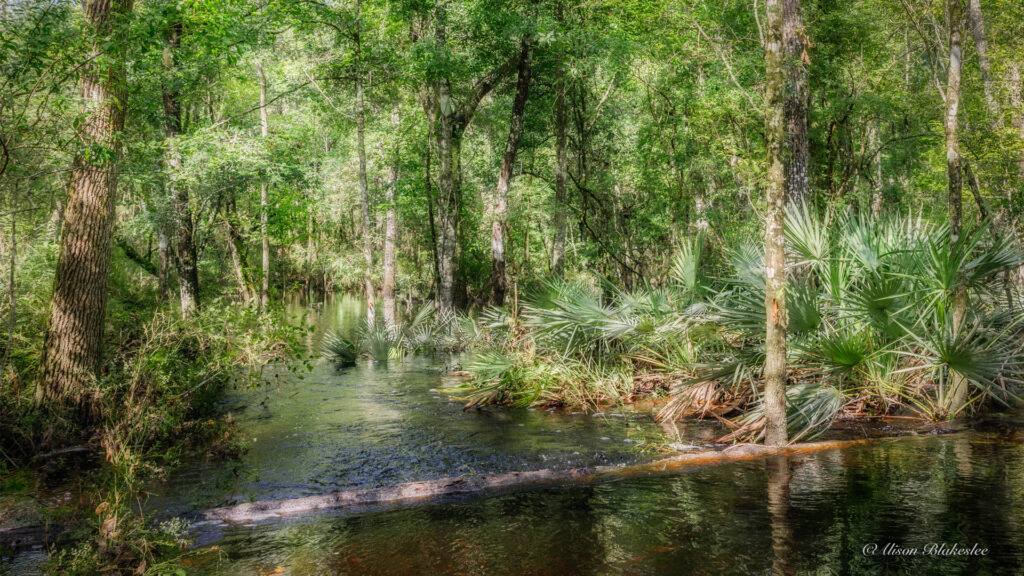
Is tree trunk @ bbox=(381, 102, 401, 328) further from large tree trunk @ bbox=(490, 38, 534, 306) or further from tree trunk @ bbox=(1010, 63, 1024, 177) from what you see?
tree trunk @ bbox=(1010, 63, 1024, 177)

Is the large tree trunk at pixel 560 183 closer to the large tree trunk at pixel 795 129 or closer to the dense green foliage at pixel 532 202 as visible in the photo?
the dense green foliage at pixel 532 202

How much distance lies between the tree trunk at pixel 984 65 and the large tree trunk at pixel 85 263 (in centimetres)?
2340

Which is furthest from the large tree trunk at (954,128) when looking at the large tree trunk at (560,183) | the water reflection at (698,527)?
the large tree trunk at (560,183)

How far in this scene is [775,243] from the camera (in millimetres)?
7715

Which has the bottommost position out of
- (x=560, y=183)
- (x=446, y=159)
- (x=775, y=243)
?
(x=775, y=243)

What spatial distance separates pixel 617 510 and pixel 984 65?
76.8 feet

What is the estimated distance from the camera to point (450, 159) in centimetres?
2092

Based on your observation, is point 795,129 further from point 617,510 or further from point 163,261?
point 163,261

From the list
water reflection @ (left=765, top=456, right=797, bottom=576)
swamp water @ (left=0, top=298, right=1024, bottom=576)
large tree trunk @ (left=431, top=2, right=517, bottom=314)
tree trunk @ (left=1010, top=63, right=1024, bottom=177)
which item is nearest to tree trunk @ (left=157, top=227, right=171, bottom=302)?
large tree trunk @ (left=431, top=2, right=517, bottom=314)

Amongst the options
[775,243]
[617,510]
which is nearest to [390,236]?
[775,243]

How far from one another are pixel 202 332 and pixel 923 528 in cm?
979

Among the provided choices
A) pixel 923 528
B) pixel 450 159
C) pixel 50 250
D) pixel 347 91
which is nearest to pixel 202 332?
pixel 50 250

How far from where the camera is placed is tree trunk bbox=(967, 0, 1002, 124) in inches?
805

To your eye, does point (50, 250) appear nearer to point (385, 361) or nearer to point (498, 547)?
point (385, 361)
